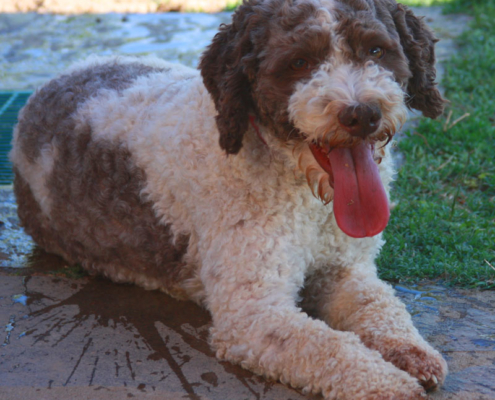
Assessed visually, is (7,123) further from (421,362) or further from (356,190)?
(421,362)

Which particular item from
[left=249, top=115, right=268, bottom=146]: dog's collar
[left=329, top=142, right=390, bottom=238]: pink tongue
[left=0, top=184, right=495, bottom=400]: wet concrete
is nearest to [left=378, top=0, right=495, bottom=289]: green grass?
[left=0, top=184, right=495, bottom=400]: wet concrete

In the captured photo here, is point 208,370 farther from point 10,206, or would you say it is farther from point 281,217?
point 10,206

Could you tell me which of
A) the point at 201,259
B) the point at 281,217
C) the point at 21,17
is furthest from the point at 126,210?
the point at 21,17

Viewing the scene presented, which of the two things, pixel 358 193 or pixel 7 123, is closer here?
pixel 358 193

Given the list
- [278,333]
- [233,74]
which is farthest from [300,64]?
[278,333]

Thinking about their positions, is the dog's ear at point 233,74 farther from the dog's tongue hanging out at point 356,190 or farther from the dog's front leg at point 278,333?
the dog's front leg at point 278,333

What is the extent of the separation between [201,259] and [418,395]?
1252 mm

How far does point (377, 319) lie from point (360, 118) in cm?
94

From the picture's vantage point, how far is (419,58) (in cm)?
324

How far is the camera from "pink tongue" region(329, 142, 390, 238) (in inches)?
117

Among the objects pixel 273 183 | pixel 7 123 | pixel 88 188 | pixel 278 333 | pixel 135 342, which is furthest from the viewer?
pixel 7 123

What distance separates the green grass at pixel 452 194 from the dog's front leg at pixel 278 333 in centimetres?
101

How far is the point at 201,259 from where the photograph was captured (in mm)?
3449

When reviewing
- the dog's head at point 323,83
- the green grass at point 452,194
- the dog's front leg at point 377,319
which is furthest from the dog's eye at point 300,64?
the green grass at point 452,194
